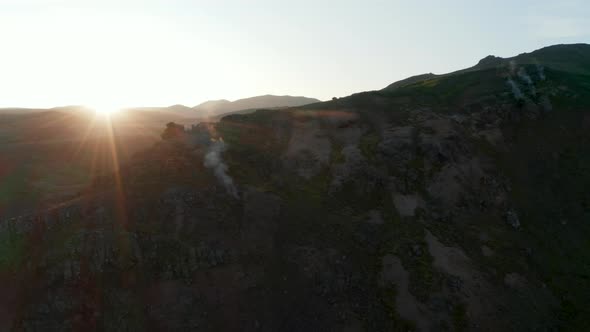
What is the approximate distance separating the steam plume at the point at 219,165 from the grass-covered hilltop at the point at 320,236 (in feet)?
0.64

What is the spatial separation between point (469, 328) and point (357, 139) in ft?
78.4

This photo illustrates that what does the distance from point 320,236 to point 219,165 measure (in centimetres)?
1152

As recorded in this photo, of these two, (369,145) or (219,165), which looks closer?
(219,165)

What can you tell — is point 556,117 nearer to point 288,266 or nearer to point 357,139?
point 357,139

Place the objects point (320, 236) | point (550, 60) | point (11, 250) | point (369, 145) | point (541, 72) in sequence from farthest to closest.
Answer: point (550, 60), point (541, 72), point (369, 145), point (320, 236), point (11, 250)

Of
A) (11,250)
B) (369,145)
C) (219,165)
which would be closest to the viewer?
(11,250)

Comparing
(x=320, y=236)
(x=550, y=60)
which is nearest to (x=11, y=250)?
(x=320, y=236)

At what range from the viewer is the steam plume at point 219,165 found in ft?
106

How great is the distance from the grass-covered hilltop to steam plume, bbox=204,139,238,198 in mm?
196

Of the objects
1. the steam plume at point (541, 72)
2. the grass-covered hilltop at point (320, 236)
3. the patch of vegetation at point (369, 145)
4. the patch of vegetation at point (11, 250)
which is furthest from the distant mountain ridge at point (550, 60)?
the patch of vegetation at point (11, 250)

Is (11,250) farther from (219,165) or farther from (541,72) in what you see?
(541,72)

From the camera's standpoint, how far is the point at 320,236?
2958 cm

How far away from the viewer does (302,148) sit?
134 ft

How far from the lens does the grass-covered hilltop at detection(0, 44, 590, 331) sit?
24047mm
